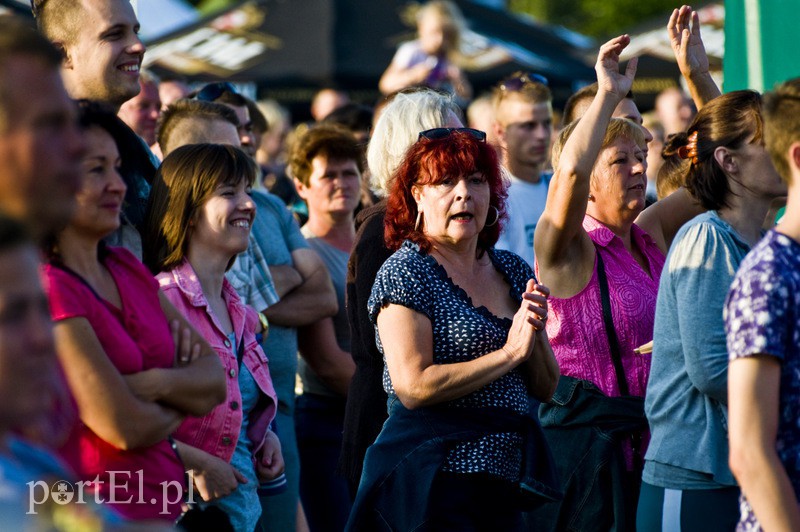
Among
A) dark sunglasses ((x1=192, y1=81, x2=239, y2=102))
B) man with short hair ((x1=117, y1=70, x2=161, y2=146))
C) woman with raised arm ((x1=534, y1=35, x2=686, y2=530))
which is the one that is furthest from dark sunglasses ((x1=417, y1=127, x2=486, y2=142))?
man with short hair ((x1=117, y1=70, x2=161, y2=146))

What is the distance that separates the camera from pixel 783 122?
288 centimetres

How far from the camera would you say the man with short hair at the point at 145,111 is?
631cm

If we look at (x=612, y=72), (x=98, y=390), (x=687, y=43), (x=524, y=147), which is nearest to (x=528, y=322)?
(x=612, y=72)

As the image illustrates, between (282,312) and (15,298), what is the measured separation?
351cm

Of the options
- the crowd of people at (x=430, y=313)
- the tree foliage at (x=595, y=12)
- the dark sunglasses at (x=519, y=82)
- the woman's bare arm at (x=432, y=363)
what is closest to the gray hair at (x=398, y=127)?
the crowd of people at (x=430, y=313)

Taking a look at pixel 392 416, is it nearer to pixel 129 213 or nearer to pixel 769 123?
pixel 129 213

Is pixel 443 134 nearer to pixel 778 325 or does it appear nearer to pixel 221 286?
pixel 221 286

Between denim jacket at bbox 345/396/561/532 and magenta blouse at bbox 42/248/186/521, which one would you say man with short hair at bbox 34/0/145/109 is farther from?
denim jacket at bbox 345/396/561/532

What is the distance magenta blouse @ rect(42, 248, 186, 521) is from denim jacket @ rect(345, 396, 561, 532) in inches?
29.9

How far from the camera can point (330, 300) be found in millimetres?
5500

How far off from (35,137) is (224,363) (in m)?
1.92

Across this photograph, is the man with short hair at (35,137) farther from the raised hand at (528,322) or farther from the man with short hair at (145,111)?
the man with short hair at (145,111)

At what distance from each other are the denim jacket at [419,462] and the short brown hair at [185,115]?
2024mm

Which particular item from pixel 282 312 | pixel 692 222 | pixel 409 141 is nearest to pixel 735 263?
pixel 692 222
